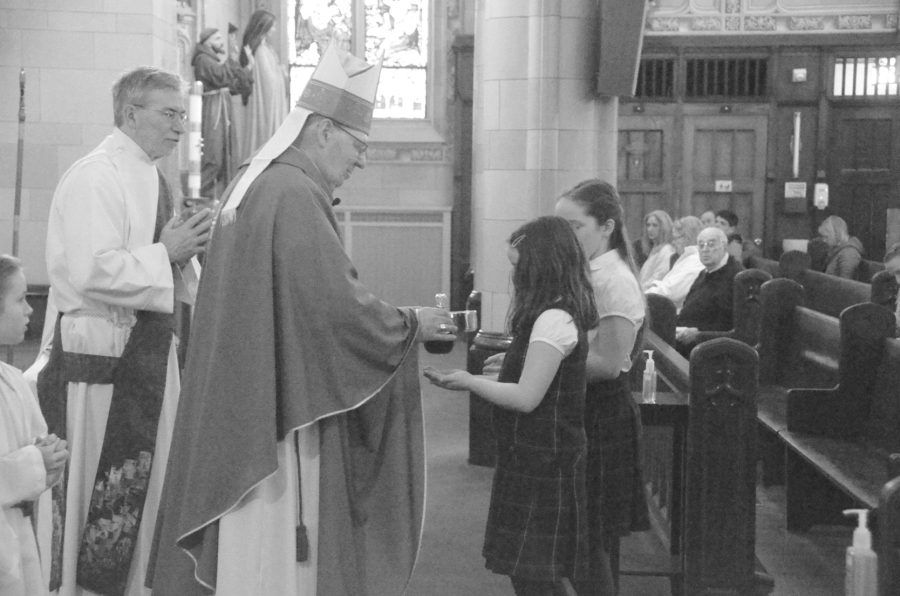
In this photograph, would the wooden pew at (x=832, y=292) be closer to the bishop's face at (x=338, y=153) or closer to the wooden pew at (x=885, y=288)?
the wooden pew at (x=885, y=288)

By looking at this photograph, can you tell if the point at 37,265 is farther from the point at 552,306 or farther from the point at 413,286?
the point at 552,306

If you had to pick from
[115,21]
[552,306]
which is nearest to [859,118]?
[115,21]

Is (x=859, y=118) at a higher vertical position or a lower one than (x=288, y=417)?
higher

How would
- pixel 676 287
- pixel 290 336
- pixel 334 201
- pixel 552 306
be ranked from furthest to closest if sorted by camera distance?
1. pixel 676 287
2. pixel 552 306
3. pixel 334 201
4. pixel 290 336

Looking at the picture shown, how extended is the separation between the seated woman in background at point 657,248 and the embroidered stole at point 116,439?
5.25 m

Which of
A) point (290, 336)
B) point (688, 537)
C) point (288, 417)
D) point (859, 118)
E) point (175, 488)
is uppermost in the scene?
point (859, 118)

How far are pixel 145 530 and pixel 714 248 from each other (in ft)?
14.8

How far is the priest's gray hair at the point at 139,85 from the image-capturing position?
3.33 meters

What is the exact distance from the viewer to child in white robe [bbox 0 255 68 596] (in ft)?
8.16

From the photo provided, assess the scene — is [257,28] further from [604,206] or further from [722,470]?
[722,470]

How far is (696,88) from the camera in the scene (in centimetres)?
1263

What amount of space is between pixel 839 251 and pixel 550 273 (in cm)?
695

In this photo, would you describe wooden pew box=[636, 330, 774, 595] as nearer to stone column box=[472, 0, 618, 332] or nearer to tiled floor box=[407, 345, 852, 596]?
tiled floor box=[407, 345, 852, 596]

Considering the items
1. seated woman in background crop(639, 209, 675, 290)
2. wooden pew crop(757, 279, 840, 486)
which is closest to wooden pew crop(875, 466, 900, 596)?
wooden pew crop(757, 279, 840, 486)
